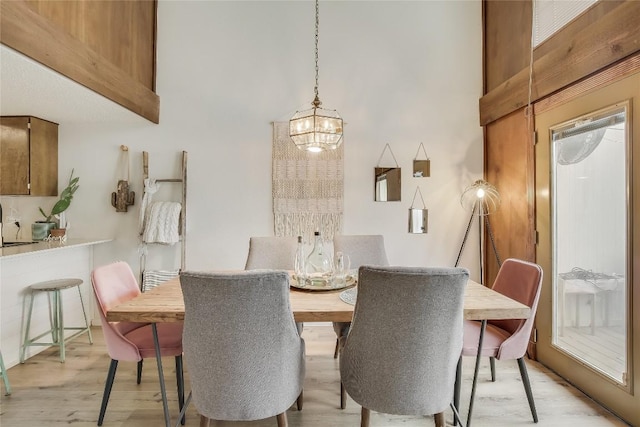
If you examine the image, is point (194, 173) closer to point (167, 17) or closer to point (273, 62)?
point (273, 62)

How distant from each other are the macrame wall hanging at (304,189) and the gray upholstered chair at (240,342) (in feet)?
6.61

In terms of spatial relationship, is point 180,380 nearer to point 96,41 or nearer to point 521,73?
point 96,41

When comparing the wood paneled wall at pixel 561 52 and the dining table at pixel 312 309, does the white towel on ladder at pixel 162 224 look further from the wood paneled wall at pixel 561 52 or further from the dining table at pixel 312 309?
the wood paneled wall at pixel 561 52

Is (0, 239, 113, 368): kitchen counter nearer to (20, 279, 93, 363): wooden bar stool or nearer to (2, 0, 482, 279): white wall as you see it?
(20, 279, 93, 363): wooden bar stool

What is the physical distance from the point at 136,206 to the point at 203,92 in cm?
136

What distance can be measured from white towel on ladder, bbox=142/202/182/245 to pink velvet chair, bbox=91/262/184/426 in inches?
46.5

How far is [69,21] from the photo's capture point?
2.25 m

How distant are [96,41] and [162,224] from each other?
1.58 m

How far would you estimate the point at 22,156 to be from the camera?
9.98 feet

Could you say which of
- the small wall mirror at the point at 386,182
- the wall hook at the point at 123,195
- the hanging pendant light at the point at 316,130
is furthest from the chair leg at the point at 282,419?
the wall hook at the point at 123,195

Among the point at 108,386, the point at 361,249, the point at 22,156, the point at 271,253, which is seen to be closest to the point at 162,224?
the point at 271,253

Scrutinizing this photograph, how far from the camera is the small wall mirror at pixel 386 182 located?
3412 millimetres

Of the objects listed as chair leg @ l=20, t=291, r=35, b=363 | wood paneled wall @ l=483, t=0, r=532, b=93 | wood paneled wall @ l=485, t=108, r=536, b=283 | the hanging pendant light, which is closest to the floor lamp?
wood paneled wall @ l=485, t=108, r=536, b=283

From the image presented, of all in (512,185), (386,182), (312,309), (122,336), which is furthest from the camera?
(386,182)
